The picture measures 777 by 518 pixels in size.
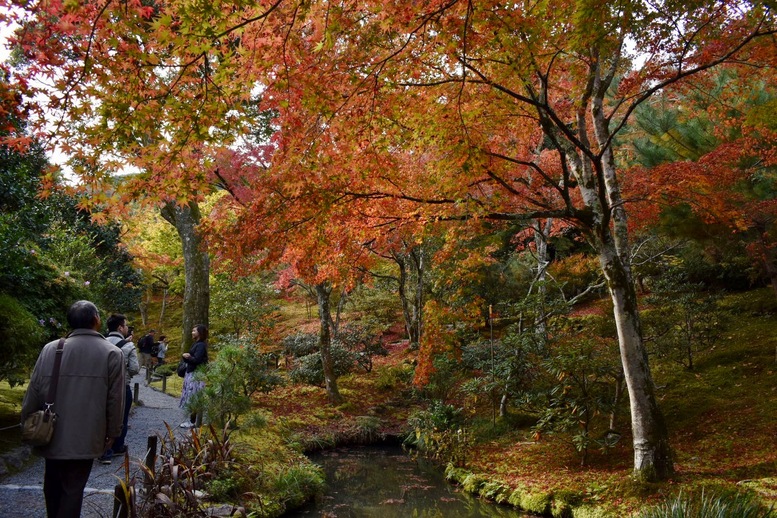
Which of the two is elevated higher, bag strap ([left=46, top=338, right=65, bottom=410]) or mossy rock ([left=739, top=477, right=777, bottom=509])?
bag strap ([left=46, top=338, right=65, bottom=410])

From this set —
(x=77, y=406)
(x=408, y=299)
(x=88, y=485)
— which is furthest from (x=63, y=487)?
(x=408, y=299)

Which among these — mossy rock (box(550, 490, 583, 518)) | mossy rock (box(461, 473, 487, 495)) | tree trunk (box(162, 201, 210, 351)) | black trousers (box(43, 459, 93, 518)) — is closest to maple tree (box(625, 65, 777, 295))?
mossy rock (box(550, 490, 583, 518))

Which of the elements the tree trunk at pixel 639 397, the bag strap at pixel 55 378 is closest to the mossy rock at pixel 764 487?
the tree trunk at pixel 639 397

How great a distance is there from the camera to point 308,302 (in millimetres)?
23406

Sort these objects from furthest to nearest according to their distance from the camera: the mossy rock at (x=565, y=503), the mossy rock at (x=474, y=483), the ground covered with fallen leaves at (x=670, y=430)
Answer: the mossy rock at (x=474, y=483) → the mossy rock at (x=565, y=503) → the ground covered with fallen leaves at (x=670, y=430)

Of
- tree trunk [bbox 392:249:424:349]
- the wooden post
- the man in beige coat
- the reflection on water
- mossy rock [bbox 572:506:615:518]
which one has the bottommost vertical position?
the reflection on water

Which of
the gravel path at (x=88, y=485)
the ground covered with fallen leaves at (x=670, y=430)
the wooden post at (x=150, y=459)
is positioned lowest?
the ground covered with fallen leaves at (x=670, y=430)

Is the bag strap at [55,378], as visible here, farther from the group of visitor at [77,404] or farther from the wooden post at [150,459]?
the wooden post at [150,459]

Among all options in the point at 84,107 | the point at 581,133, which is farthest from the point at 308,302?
the point at 84,107

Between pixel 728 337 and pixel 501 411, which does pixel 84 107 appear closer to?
pixel 501 411

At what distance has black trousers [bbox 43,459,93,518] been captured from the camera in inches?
116

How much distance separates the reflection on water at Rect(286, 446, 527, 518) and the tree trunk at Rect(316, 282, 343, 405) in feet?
7.76

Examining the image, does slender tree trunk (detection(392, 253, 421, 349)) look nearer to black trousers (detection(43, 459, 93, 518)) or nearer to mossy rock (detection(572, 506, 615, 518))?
mossy rock (detection(572, 506, 615, 518))

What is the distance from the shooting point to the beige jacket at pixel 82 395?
9.73ft
